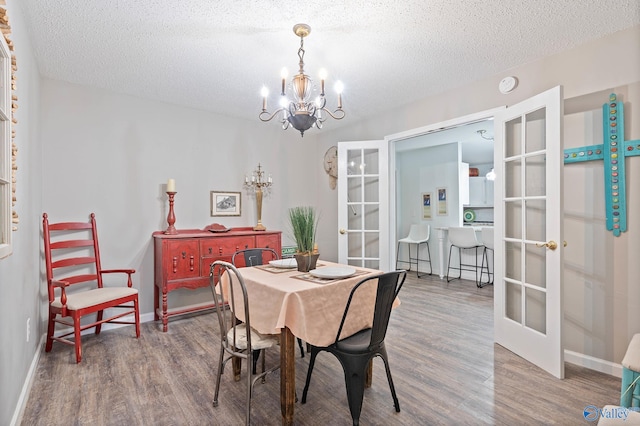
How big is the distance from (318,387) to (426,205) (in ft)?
16.0

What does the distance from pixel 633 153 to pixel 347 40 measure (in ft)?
7.06

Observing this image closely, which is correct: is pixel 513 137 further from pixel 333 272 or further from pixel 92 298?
pixel 92 298

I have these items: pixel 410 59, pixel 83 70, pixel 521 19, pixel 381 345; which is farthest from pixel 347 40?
pixel 83 70

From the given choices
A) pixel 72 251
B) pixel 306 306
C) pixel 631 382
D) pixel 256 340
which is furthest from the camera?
pixel 72 251

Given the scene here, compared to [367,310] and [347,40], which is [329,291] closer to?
[367,310]

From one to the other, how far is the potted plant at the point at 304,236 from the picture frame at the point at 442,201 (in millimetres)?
4461

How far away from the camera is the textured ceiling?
2072 mm

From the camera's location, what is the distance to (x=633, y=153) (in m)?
2.25

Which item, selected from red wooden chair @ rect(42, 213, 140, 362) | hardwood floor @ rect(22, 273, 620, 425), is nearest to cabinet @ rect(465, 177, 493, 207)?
hardwood floor @ rect(22, 273, 620, 425)

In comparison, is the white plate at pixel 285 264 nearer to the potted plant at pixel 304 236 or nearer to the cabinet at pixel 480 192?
the potted plant at pixel 304 236

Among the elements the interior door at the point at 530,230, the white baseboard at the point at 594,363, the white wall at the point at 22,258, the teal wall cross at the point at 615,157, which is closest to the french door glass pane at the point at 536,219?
the interior door at the point at 530,230

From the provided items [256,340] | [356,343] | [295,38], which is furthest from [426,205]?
[256,340]

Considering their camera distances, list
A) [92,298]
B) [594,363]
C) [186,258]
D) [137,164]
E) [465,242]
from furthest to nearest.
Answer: [465,242], [137,164], [186,258], [92,298], [594,363]

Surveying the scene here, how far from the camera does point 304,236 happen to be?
2164 millimetres
